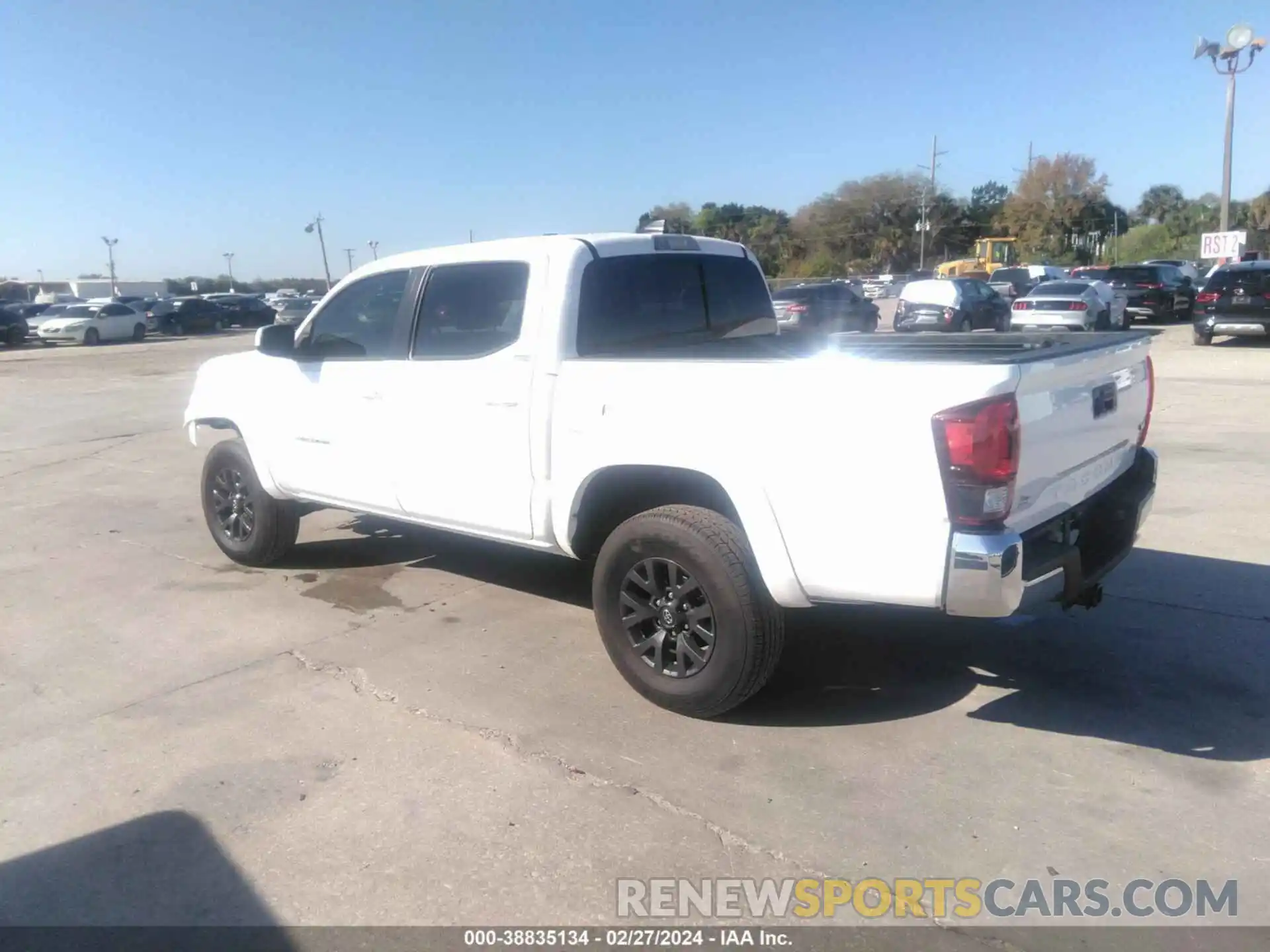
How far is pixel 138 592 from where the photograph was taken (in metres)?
6.20

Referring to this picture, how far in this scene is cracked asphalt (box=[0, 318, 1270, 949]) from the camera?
3180 millimetres

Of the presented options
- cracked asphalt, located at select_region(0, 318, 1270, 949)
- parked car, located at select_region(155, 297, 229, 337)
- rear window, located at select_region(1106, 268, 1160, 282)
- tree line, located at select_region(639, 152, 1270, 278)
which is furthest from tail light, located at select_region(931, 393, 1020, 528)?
tree line, located at select_region(639, 152, 1270, 278)

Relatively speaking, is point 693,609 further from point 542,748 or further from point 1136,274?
point 1136,274

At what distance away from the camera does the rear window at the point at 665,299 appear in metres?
4.69

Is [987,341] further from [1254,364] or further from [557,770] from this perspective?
[1254,364]

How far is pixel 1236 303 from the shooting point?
20500mm

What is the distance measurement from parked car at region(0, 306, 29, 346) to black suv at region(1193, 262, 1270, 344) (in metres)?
38.9

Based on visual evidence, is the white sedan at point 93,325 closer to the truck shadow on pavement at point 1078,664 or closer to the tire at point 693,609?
the truck shadow on pavement at point 1078,664

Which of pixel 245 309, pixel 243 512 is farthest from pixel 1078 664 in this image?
pixel 245 309

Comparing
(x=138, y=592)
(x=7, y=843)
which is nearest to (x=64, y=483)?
(x=138, y=592)

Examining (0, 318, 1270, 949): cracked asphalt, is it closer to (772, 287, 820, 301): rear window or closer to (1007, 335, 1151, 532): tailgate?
(1007, 335, 1151, 532): tailgate

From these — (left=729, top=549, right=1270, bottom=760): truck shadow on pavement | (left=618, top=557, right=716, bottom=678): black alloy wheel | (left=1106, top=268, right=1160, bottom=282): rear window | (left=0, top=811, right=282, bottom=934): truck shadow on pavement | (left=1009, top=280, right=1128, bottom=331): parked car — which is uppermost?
(left=1106, top=268, right=1160, bottom=282): rear window

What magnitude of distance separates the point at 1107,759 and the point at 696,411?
2058mm

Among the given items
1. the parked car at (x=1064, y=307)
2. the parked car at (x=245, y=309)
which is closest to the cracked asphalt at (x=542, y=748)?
the parked car at (x=1064, y=307)
